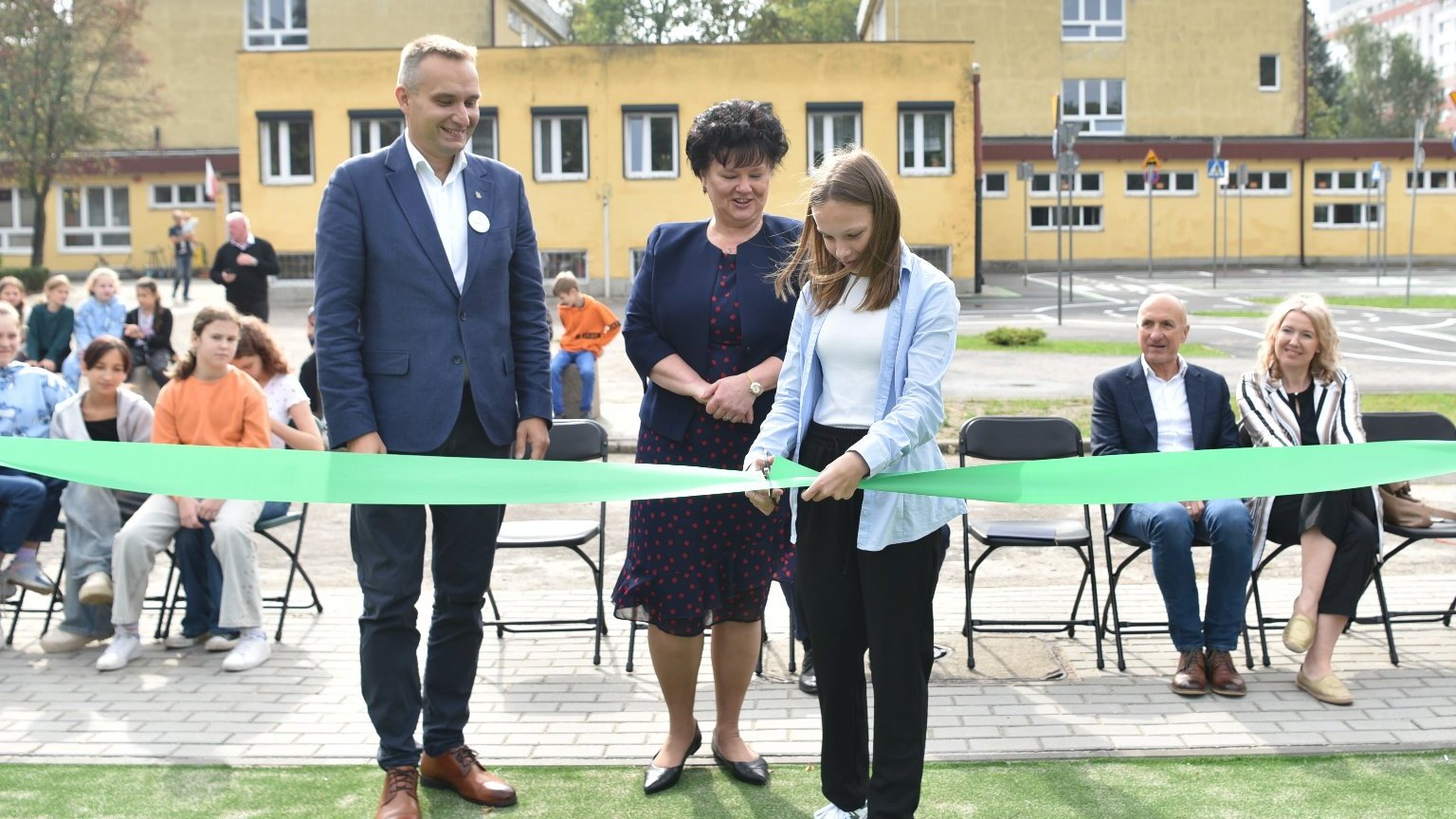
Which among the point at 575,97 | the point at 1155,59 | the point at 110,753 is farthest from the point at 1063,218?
the point at 110,753

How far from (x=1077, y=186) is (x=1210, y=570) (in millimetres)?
46406

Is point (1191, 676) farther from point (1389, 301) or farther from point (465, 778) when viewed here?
point (1389, 301)

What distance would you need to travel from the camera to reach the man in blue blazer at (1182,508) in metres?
5.93

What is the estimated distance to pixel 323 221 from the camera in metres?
4.48

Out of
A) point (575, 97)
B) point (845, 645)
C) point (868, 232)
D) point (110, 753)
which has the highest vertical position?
point (575, 97)

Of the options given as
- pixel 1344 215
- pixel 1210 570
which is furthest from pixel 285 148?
pixel 1344 215

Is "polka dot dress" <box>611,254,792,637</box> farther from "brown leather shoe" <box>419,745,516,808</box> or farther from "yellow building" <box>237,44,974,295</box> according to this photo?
"yellow building" <box>237,44,974,295</box>

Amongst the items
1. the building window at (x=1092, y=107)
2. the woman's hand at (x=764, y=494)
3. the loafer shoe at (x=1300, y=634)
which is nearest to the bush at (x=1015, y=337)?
the loafer shoe at (x=1300, y=634)

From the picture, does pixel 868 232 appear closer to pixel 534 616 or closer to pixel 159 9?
pixel 534 616

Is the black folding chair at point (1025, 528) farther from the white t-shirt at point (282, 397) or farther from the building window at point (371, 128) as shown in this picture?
the building window at point (371, 128)

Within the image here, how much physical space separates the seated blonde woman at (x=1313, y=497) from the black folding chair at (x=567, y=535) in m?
2.91

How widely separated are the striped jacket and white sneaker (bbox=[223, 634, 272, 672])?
4446 millimetres

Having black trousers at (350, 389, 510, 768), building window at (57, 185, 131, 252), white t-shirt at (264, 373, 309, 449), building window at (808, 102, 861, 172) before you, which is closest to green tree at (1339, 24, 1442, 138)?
building window at (808, 102, 861, 172)

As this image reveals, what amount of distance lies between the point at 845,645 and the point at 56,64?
4863 cm
